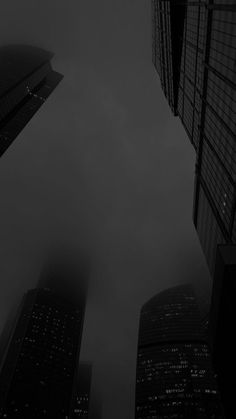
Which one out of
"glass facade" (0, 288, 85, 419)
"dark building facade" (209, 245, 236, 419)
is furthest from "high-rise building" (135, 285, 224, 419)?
"dark building facade" (209, 245, 236, 419)

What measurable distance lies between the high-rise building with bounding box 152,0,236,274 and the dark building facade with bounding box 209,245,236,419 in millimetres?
15134

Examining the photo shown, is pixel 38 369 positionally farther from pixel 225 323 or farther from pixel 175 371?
pixel 225 323

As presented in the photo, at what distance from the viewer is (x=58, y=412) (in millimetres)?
149125

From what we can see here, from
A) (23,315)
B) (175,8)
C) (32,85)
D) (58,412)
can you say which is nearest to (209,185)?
(175,8)

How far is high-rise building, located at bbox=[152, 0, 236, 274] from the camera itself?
48156 mm

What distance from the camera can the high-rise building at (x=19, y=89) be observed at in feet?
388

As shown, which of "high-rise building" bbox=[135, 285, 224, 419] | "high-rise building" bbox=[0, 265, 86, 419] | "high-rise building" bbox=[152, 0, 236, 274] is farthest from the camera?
"high-rise building" bbox=[0, 265, 86, 419]

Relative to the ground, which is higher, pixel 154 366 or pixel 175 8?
pixel 175 8

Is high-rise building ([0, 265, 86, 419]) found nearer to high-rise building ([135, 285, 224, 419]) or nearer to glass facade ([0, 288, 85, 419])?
glass facade ([0, 288, 85, 419])

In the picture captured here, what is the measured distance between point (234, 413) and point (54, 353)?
150084mm

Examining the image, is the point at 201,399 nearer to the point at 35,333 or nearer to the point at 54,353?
the point at 54,353

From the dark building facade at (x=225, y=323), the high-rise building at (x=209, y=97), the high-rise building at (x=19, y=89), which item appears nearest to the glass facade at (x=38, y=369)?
the high-rise building at (x=19, y=89)

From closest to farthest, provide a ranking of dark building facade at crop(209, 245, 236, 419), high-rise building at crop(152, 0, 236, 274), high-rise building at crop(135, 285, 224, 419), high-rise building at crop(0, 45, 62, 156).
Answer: dark building facade at crop(209, 245, 236, 419), high-rise building at crop(152, 0, 236, 274), high-rise building at crop(0, 45, 62, 156), high-rise building at crop(135, 285, 224, 419)

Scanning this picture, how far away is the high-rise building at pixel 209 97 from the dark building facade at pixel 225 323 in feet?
49.7
